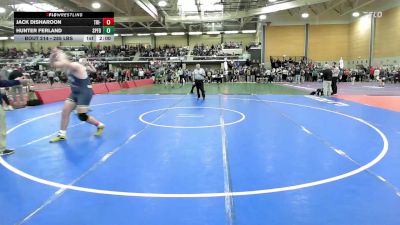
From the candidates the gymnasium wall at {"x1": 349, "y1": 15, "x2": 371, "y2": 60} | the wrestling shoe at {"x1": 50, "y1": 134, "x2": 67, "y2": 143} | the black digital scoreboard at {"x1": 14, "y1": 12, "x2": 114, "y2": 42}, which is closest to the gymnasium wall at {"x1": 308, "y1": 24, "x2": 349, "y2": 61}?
the gymnasium wall at {"x1": 349, "y1": 15, "x2": 371, "y2": 60}

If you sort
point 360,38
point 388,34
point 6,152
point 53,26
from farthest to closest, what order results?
point 360,38, point 388,34, point 53,26, point 6,152

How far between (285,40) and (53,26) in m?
35.6

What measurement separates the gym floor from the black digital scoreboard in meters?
4.99

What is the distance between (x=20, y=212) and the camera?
3533 millimetres

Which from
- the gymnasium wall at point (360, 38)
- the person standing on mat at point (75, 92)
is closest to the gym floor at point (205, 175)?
the person standing on mat at point (75, 92)

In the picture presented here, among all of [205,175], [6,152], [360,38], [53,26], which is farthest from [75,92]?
[360,38]

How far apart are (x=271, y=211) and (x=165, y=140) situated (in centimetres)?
380

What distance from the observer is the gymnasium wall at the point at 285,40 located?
43188 millimetres

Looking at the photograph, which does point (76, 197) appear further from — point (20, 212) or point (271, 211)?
point (271, 211)

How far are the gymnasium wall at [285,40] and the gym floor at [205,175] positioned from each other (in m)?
36.2

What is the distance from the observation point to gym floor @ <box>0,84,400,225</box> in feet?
11.5

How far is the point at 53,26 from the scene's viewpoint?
12484 mm

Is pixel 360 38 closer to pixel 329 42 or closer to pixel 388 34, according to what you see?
pixel 329 42

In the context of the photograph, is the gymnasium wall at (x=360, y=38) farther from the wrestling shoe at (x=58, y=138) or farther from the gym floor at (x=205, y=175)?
the wrestling shoe at (x=58, y=138)
